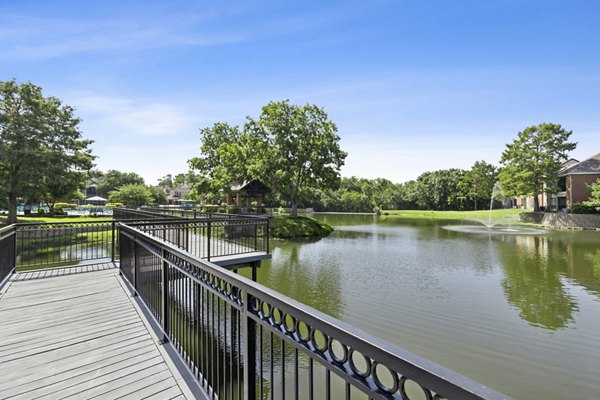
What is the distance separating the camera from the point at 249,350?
2.12 m

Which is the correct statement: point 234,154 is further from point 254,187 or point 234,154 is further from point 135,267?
point 135,267

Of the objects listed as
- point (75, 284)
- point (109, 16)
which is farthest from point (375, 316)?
point (109, 16)

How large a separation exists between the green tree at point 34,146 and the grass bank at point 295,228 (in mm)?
15860

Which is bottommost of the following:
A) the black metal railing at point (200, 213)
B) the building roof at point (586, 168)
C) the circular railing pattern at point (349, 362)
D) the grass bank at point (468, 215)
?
the grass bank at point (468, 215)

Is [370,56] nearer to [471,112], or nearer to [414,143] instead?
[471,112]

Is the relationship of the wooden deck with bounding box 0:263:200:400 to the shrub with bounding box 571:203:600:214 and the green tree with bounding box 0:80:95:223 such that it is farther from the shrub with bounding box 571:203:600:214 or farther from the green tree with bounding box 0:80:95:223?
the shrub with bounding box 571:203:600:214

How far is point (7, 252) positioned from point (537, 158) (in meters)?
44.1

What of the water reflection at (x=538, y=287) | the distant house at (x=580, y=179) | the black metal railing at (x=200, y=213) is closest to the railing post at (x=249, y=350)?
the black metal railing at (x=200, y=213)

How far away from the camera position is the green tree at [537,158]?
34.8 m

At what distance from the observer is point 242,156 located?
32.0 m

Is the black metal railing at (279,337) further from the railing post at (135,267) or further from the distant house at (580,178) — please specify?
the distant house at (580,178)

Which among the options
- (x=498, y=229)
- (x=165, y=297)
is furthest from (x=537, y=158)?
(x=165, y=297)

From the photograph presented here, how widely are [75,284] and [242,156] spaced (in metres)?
26.6

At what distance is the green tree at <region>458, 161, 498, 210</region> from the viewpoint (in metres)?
53.8
